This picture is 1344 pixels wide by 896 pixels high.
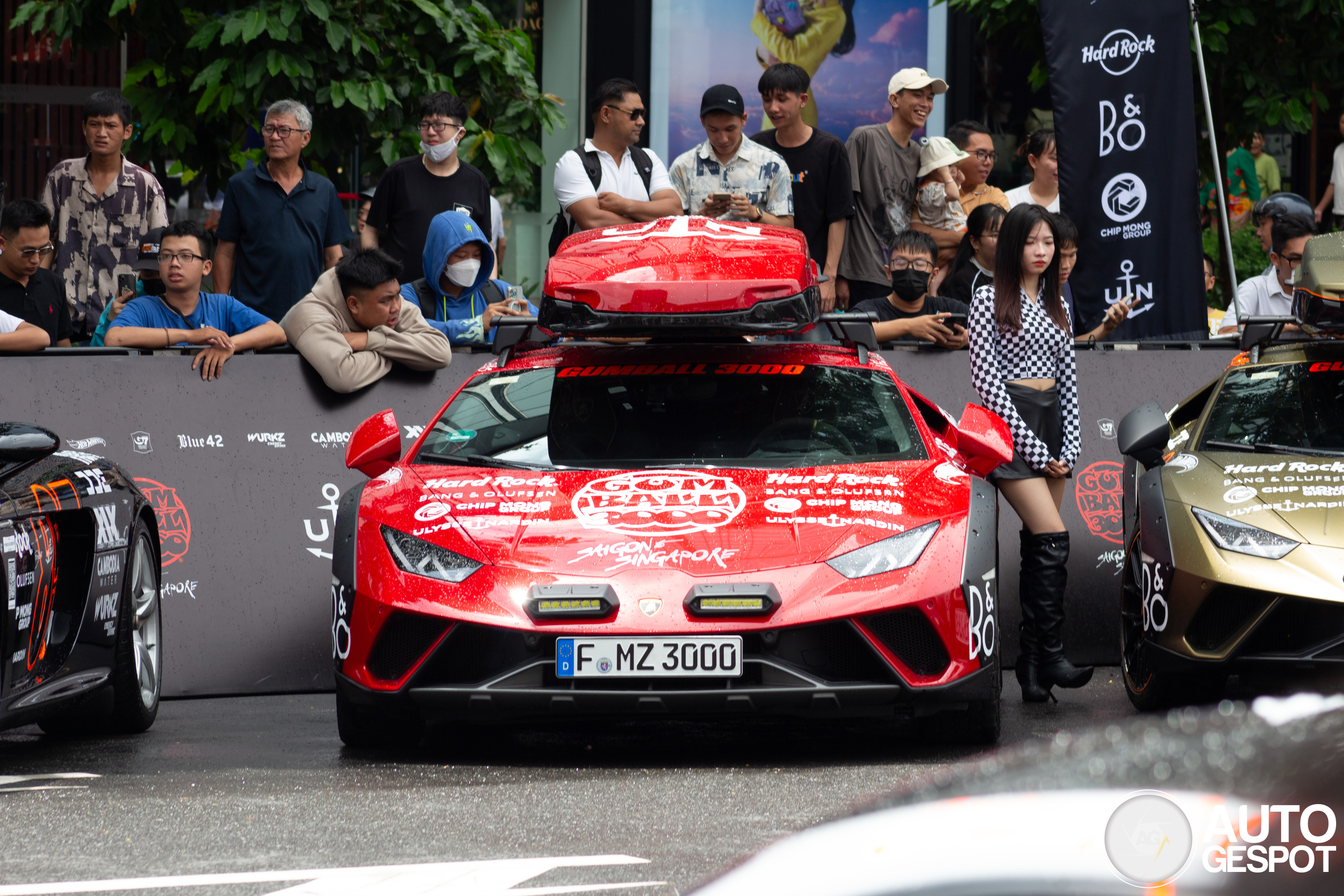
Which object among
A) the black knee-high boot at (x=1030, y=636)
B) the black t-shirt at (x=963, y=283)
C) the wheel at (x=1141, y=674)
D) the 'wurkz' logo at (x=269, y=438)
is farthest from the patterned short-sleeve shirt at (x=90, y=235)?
the wheel at (x=1141, y=674)

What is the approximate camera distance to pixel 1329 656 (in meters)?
6.70

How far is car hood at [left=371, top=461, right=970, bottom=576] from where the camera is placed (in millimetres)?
6227

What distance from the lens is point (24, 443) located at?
20.2ft

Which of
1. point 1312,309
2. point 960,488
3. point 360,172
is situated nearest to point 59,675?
point 960,488

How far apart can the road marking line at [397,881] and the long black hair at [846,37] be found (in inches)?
520

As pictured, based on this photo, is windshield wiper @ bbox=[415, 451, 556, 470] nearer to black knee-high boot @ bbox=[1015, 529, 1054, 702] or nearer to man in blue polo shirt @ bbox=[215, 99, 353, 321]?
black knee-high boot @ bbox=[1015, 529, 1054, 702]

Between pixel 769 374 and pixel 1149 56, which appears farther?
pixel 1149 56

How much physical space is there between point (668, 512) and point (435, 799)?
1342 mm

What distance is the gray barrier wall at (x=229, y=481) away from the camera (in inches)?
328

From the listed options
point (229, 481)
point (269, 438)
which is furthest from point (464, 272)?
point (229, 481)

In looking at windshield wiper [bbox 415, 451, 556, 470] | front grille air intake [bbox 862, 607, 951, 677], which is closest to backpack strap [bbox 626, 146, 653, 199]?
windshield wiper [bbox 415, 451, 556, 470]

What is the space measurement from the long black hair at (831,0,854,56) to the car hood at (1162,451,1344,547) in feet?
33.1

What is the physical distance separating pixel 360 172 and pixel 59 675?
632cm

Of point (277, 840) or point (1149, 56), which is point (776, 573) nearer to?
point (277, 840)
